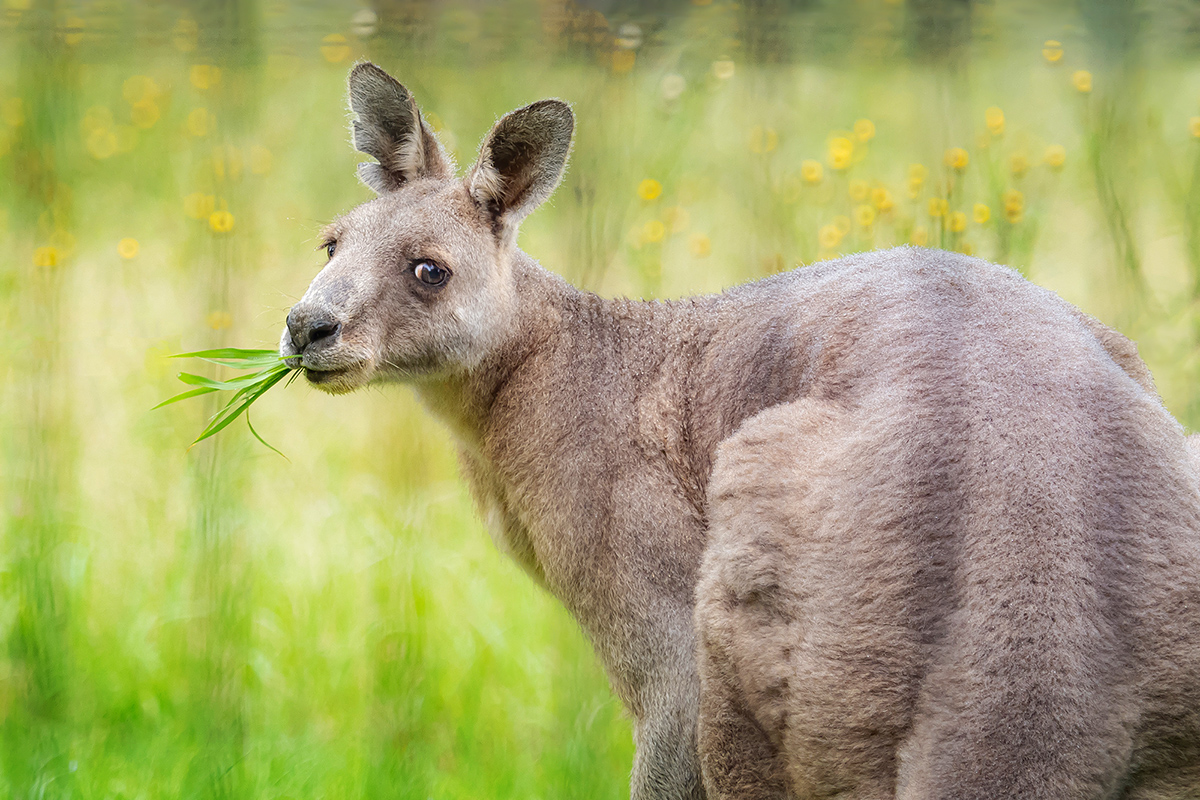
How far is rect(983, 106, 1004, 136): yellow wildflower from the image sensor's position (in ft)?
17.9

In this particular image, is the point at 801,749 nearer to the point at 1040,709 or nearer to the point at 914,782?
the point at 914,782

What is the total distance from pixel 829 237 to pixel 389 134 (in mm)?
2635

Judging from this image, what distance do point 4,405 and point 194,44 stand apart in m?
3.85

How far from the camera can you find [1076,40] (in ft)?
13.6

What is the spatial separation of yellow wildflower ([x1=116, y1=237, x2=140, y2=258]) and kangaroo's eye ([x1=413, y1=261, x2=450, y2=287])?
385cm

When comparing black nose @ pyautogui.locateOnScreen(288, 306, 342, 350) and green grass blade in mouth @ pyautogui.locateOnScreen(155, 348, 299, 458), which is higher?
black nose @ pyautogui.locateOnScreen(288, 306, 342, 350)

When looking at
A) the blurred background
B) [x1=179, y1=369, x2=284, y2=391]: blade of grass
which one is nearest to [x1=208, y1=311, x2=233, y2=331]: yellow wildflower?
the blurred background

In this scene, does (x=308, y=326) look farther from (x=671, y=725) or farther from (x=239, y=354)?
(x=671, y=725)

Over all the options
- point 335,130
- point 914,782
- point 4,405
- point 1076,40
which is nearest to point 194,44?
point 335,130

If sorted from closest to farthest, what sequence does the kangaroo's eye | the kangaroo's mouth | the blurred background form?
the blurred background
the kangaroo's mouth
the kangaroo's eye

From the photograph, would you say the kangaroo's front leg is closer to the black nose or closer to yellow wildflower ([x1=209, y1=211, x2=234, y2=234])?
the black nose

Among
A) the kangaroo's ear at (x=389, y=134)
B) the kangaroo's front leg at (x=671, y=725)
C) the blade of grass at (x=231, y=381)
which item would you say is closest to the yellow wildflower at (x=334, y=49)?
the kangaroo's ear at (x=389, y=134)

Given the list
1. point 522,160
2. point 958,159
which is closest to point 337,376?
point 522,160

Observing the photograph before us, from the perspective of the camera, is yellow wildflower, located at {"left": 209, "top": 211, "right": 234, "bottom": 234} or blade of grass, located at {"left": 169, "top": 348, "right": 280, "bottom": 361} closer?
yellow wildflower, located at {"left": 209, "top": 211, "right": 234, "bottom": 234}
